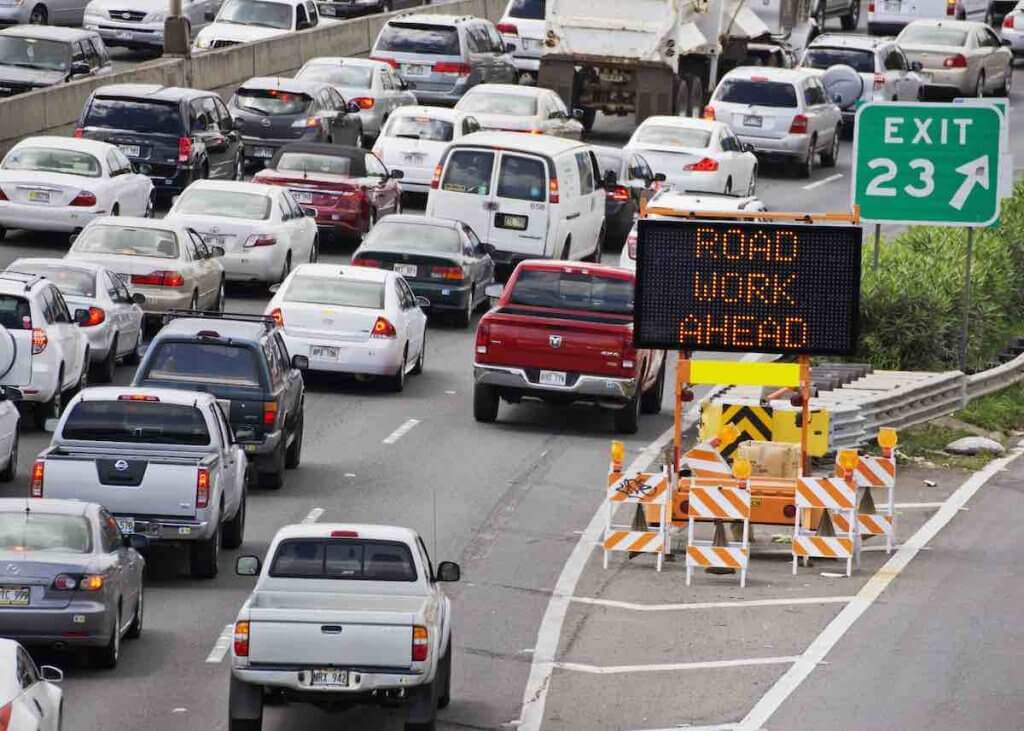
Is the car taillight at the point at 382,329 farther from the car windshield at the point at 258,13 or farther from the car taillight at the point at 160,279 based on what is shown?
the car windshield at the point at 258,13

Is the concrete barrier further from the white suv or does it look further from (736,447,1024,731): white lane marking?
(736,447,1024,731): white lane marking

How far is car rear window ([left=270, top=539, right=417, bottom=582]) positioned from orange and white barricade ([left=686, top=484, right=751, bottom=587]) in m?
5.64

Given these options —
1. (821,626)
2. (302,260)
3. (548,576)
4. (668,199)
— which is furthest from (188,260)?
(821,626)

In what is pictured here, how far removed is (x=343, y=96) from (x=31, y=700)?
112ft

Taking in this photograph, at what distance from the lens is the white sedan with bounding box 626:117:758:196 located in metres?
43.8

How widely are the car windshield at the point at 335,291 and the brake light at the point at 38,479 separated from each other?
29.4 feet

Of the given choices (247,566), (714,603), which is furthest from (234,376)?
(247,566)

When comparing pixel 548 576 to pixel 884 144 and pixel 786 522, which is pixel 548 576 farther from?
pixel 884 144

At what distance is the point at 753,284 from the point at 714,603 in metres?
2.78

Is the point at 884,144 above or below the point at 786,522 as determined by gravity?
above

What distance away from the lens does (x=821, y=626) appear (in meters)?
20.9

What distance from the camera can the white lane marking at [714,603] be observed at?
2158cm

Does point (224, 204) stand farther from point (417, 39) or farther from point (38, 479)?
point (417, 39)

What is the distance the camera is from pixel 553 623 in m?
20.9
